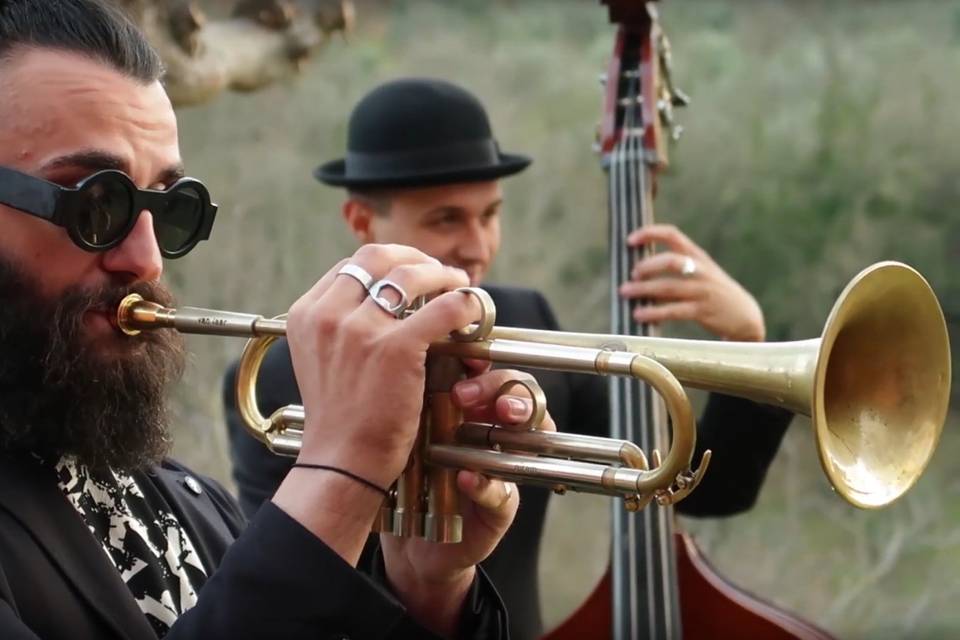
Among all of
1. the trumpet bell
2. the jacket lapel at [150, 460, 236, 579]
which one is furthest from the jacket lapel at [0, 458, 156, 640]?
the trumpet bell

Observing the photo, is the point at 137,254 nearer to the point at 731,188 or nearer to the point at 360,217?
the point at 360,217

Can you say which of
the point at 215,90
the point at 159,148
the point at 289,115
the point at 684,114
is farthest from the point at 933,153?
the point at 159,148

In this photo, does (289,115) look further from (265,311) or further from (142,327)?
(142,327)

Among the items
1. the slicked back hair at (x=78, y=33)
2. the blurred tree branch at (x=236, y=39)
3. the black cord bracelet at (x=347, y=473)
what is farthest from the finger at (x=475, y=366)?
the blurred tree branch at (x=236, y=39)

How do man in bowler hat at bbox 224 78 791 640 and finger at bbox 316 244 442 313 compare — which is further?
man in bowler hat at bbox 224 78 791 640

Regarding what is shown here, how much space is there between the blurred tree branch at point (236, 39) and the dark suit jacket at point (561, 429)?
4.20 feet

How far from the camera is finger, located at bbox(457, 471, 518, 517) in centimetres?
191

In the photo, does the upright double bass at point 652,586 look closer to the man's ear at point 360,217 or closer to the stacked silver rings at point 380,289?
the man's ear at point 360,217

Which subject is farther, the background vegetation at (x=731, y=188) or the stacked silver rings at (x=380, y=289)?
the background vegetation at (x=731, y=188)

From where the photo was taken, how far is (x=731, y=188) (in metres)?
6.62

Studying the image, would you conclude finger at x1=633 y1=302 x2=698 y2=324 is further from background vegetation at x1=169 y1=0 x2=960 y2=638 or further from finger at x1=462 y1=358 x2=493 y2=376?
background vegetation at x1=169 y1=0 x2=960 y2=638

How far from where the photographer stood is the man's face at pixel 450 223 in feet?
12.0

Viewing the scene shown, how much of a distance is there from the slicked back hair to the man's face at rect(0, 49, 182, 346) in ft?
0.08

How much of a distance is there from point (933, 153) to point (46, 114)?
5400 millimetres
